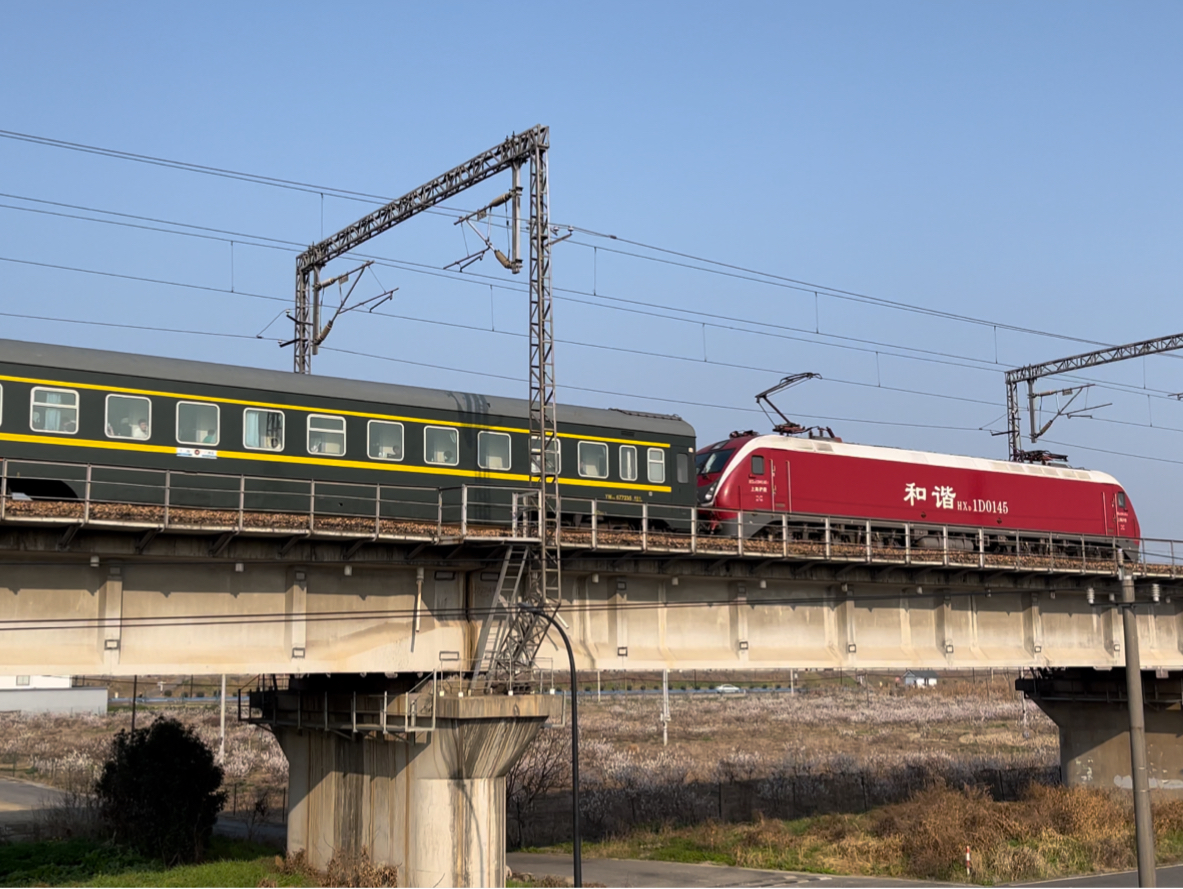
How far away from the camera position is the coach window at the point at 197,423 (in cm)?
2711

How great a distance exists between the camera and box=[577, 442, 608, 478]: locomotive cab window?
33719 millimetres

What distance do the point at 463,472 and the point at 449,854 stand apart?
9.49 m

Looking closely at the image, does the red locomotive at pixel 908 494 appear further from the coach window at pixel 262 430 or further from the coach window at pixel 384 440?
the coach window at pixel 262 430

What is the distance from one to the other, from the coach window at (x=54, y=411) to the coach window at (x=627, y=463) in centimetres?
1504

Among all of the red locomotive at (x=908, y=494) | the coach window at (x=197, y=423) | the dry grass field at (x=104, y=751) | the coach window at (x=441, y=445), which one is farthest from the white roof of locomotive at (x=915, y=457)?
the dry grass field at (x=104, y=751)

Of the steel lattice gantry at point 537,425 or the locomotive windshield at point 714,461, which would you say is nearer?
the steel lattice gantry at point 537,425

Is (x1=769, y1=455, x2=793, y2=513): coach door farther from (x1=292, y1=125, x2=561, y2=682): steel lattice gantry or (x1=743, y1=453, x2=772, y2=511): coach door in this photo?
(x1=292, y1=125, x2=561, y2=682): steel lattice gantry

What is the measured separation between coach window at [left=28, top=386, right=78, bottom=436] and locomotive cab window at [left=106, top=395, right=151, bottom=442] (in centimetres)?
75

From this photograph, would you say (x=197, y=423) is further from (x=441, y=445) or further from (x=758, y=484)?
(x=758, y=484)

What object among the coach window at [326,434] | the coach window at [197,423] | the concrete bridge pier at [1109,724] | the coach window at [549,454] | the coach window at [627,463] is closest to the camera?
the coach window at [197,423]

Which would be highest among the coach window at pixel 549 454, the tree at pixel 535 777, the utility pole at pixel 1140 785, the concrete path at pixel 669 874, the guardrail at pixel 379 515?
the coach window at pixel 549 454

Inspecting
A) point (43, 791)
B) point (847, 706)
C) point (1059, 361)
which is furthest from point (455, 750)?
point (847, 706)

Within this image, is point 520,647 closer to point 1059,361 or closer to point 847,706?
point 1059,361

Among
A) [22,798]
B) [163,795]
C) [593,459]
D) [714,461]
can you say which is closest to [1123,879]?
[714,461]
